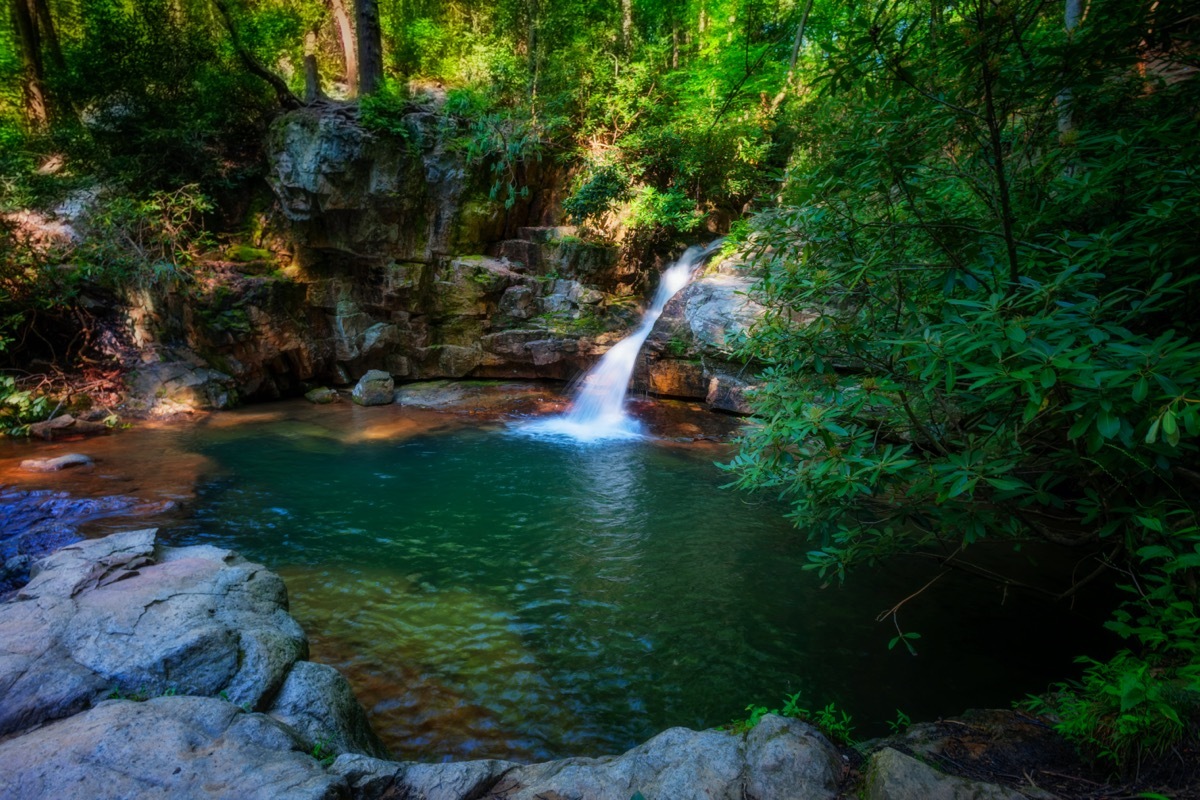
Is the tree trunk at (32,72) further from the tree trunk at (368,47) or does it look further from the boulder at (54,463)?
the boulder at (54,463)

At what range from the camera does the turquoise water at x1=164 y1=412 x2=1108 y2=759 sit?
13.3ft

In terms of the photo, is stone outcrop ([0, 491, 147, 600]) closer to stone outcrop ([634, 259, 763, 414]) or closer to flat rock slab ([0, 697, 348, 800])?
flat rock slab ([0, 697, 348, 800])

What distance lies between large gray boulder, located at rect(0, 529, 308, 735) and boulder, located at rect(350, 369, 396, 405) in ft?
30.1

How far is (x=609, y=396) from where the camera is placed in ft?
42.0

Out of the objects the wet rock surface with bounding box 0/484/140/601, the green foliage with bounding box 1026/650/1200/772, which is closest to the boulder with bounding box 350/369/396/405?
the wet rock surface with bounding box 0/484/140/601

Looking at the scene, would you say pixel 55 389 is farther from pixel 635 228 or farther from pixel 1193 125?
pixel 1193 125

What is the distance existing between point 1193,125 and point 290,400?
15.7 meters

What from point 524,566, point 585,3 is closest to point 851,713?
point 524,566

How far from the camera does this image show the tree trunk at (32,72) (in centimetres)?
1443

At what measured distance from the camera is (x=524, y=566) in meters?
6.12

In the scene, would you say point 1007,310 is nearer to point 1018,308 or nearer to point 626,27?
point 1018,308

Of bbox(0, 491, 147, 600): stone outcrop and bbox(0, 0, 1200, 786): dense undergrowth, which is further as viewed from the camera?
bbox(0, 491, 147, 600): stone outcrop

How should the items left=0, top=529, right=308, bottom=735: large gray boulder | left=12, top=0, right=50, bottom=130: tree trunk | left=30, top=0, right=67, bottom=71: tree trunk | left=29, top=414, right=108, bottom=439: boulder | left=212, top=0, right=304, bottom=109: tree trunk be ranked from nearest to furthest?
1. left=0, top=529, right=308, bottom=735: large gray boulder
2. left=29, top=414, right=108, bottom=439: boulder
3. left=212, top=0, right=304, bottom=109: tree trunk
4. left=12, top=0, right=50, bottom=130: tree trunk
5. left=30, top=0, right=67, bottom=71: tree trunk

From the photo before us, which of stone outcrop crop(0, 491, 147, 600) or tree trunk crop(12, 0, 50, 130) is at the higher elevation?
tree trunk crop(12, 0, 50, 130)
